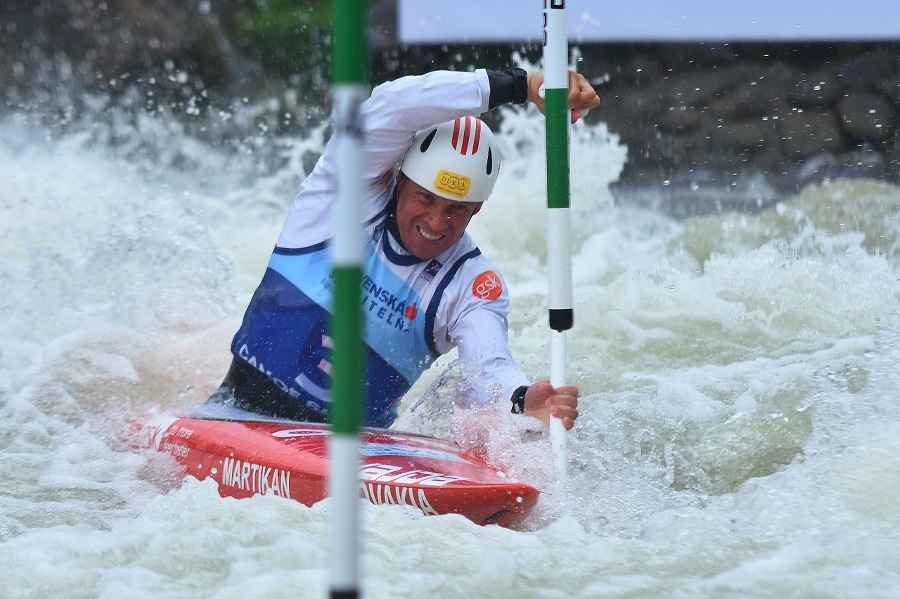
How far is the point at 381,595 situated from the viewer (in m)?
2.33

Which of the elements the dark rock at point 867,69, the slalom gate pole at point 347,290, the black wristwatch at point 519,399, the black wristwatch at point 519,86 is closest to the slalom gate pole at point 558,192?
the black wristwatch at point 519,399

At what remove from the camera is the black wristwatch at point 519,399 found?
303 cm

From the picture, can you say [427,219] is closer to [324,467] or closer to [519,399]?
[519,399]

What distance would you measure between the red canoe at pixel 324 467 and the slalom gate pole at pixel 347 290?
4.20 feet

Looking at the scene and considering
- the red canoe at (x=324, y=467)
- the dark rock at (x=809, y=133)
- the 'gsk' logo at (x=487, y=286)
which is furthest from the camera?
the dark rock at (x=809, y=133)

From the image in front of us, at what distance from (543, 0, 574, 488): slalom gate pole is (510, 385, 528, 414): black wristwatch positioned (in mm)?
99

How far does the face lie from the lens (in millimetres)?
3246

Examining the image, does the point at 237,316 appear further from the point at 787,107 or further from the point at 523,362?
the point at 787,107

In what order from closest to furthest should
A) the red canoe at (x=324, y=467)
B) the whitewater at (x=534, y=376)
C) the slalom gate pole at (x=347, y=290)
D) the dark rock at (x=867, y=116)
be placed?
the slalom gate pole at (x=347, y=290)
the whitewater at (x=534, y=376)
the red canoe at (x=324, y=467)
the dark rock at (x=867, y=116)

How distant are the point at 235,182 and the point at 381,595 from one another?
23.8ft

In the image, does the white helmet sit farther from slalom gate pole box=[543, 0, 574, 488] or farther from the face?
slalom gate pole box=[543, 0, 574, 488]

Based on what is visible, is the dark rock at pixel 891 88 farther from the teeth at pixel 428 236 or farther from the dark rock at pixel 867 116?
the teeth at pixel 428 236

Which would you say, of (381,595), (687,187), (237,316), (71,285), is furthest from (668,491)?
(687,187)

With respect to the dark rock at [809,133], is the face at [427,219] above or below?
below
